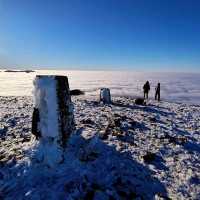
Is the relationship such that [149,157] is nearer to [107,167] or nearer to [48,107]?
[107,167]

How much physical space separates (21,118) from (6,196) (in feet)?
25.0

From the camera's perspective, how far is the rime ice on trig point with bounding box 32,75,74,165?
789 centimetres

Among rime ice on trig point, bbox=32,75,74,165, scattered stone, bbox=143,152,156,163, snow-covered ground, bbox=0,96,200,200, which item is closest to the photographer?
snow-covered ground, bbox=0,96,200,200

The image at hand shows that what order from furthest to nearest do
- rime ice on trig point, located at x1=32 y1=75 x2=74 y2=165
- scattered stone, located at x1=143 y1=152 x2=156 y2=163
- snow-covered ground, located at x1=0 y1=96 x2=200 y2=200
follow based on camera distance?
scattered stone, located at x1=143 y1=152 x2=156 y2=163, rime ice on trig point, located at x1=32 y1=75 x2=74 y2=165, snow-covered ground, located at x1=0 y1=96 x2=200 y2=200

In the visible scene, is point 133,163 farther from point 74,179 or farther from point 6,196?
point 6,196

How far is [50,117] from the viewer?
26.0 feet

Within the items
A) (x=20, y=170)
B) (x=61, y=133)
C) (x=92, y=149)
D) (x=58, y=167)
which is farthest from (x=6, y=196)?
(x=92, y=149)

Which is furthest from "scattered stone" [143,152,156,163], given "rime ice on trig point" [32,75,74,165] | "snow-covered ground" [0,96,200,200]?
"rime ice on trig point" [32,75,74,165]

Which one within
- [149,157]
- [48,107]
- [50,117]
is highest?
[48,107]

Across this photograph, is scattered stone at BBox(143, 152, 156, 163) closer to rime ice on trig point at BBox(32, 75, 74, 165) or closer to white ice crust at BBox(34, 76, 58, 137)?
rime ice on trig point at BBox(32, 75, 74, 165)

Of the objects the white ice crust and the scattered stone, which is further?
the scattered stone

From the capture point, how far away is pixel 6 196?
657 cm

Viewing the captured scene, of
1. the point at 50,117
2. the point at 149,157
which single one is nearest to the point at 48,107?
the point at 50,117

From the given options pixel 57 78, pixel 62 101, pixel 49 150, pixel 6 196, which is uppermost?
pixel 57 78
